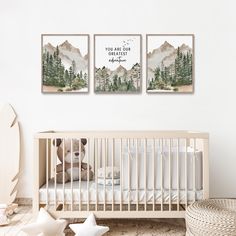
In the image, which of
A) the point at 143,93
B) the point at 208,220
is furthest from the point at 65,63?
the point at 208,220

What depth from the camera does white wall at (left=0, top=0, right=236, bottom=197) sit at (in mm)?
3240

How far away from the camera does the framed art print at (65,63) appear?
3.23 m

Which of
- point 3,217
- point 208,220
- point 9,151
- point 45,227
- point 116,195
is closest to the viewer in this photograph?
point 208,220

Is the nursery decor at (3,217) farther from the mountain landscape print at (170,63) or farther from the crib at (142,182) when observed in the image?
the mountain landscape print at (170,63)

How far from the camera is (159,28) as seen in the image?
324cm

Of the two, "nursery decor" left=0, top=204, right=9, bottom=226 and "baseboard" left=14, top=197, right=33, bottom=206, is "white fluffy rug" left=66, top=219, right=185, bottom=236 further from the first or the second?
"baseboard" left=14, top=197, right=33, bottom=206

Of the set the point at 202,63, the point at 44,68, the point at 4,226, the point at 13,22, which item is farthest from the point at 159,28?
the point at 4,226

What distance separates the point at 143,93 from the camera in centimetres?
325

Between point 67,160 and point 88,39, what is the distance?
1141 mm

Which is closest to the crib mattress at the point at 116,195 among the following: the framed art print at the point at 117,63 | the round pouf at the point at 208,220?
the round pouf at the point at 208,220

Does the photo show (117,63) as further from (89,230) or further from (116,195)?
(89,230)

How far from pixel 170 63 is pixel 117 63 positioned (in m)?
0.46

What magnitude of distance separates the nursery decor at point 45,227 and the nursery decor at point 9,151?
3.24 feet

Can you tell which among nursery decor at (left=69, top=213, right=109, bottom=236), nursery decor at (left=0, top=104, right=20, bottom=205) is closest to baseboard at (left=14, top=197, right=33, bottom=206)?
nursery decor at (left=0, top=104, right=20, bottom=205)
